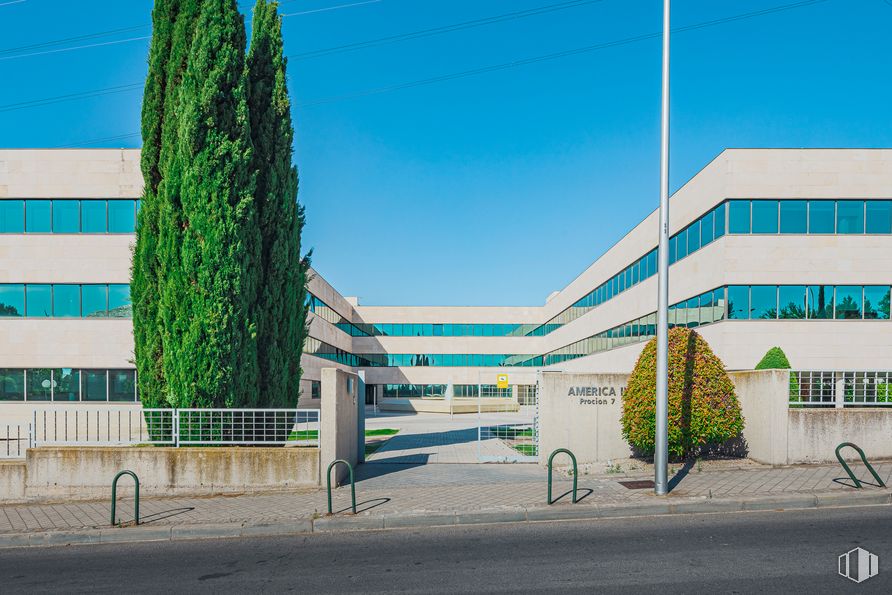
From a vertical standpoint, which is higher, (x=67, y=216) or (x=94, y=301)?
(x=67, y=216)

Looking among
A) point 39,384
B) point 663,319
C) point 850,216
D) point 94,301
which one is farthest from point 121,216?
point 850,216

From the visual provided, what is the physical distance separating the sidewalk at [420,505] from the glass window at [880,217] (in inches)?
541

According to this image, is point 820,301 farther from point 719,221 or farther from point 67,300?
point 67,300

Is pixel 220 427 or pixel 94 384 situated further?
pixel 94 384

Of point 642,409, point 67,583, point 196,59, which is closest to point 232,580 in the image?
point 67,583

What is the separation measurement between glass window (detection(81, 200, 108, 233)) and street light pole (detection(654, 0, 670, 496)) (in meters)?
20.9

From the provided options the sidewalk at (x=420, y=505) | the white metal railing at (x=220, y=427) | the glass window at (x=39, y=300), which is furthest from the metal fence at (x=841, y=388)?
the glass window at (x=39, y=300)

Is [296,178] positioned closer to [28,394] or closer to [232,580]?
[232,580]

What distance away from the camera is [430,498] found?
11.3m

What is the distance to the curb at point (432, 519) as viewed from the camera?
9.49 m

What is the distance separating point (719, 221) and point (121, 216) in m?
22.1

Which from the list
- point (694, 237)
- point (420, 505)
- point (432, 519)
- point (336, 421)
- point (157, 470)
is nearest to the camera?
point (432, 519)

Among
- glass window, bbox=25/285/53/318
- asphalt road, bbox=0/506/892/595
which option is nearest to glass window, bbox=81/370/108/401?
glass window, bbox=25/285/53/318

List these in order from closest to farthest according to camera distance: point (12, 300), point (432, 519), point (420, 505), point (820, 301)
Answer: point (432, 519)
point (420, 505)
point (820, 301)
point (12, 300)
